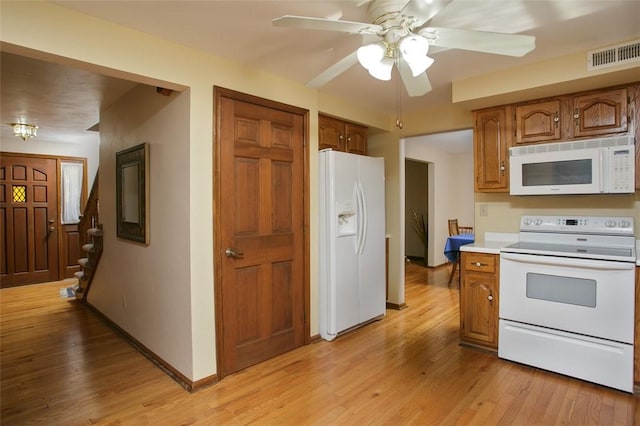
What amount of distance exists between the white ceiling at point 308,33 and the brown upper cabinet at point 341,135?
400 millimetres

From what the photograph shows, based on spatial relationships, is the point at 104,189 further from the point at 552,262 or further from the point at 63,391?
the point at 552,262

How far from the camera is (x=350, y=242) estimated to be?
11.7 ft

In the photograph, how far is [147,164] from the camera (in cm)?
301

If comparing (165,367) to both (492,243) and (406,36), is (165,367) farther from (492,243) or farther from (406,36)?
(492,243)

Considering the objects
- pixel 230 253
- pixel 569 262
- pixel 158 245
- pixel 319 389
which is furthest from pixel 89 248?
pixel 569 262

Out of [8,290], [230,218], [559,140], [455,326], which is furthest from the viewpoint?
[8,290]

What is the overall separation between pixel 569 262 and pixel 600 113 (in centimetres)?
123

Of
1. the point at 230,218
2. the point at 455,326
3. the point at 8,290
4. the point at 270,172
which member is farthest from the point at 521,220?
the point at 8,290

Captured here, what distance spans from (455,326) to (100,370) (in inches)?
132

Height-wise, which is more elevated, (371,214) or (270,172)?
(270,172)

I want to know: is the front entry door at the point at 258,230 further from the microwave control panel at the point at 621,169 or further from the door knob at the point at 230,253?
the microwave control panel at the point at 621,169

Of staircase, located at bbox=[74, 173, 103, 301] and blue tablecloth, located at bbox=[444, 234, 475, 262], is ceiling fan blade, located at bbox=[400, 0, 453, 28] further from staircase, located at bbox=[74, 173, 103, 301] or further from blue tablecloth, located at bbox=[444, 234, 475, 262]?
blue tablecloth, located at bbox=[444, 234, 475, 262]

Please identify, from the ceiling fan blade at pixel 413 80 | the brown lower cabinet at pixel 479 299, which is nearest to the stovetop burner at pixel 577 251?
the brown lower cabinet at pixel 479 299

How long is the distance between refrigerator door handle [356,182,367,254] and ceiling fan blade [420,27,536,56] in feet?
6.59
